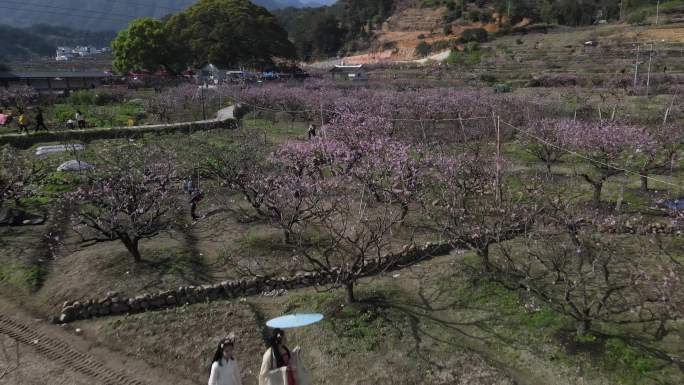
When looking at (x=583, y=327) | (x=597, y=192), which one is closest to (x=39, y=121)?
(x=597, y=192)

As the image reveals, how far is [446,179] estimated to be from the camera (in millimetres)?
17703

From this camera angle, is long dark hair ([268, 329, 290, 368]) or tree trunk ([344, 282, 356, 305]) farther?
tree trunk ([344, 282, 356, 305])

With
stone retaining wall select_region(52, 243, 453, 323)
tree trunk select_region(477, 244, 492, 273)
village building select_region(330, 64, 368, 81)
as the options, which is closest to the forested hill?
village building select_region(330, 64, 368, 81)

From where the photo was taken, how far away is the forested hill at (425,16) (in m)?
108

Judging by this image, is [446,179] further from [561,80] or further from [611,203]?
[561,80]

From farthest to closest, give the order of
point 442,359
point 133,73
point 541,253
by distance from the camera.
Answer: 1. point 133,73
2. point 541,253
3. point 442,359

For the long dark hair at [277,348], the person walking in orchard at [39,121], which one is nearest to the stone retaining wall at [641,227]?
the long dark hair at [277,348]

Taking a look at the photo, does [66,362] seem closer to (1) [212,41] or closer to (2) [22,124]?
(2) [22,124]

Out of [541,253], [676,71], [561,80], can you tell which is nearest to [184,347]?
[541,253]

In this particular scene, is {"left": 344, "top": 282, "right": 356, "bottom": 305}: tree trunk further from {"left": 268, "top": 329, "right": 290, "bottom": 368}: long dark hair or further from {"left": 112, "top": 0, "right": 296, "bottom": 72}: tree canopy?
{"left": 112, "top": 0, "right": 296, "bottom": 72}: tree canopy

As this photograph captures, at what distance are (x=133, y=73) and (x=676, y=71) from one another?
6522cm

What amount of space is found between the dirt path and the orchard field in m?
0.23

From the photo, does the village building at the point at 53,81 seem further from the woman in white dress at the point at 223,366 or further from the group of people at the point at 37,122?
the woman in white dress at the point at 223,366

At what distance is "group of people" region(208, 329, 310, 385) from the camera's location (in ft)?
25.6
